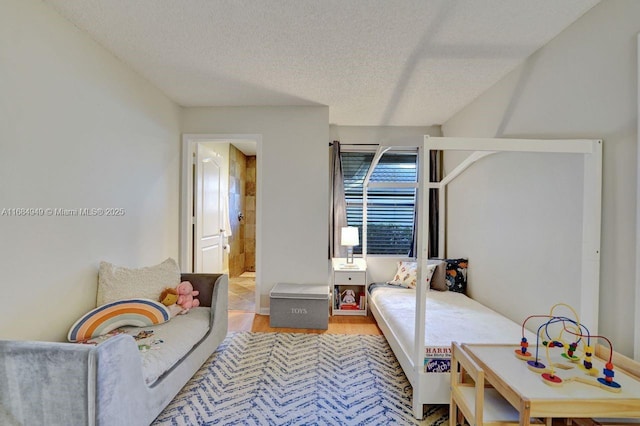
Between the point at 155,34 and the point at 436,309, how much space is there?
3.07m

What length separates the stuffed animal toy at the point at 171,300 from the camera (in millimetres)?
2326

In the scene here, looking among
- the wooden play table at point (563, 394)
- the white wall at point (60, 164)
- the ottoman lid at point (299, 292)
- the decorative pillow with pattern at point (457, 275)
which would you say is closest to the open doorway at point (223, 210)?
the ottoman lid at point (299, 292)

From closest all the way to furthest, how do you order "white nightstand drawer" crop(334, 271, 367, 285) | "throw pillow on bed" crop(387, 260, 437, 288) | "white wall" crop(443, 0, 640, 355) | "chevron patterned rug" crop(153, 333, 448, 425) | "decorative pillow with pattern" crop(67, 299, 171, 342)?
"white wall" crop(443, 0, 640, 355)
"chevron patterned rug" crop(153, 333, 448, 425)
"decorative pillow with pattern" crop(67, 299, 171, 342)
"throw pillow on bed" crop(387, 260, 437, 288)
"white nightstand drawer" crop(334, 271, 367, 285)

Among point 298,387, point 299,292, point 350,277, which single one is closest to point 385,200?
point 350,277

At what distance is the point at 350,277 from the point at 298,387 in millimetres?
1542

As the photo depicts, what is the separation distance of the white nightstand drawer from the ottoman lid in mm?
194

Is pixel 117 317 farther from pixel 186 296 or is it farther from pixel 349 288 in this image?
pixel 349 288

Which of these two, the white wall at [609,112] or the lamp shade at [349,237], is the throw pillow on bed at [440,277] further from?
the white wall at [609,112]

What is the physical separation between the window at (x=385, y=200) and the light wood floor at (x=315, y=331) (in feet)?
3.51

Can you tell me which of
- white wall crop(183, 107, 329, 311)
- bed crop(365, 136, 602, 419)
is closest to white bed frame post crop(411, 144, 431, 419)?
bed crop(365, 136, 602, 419)

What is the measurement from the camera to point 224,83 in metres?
2.86

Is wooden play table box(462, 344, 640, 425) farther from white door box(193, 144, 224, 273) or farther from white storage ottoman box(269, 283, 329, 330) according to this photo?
white door box(193, 144, 224, 273)

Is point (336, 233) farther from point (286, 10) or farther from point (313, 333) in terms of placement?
point (286, 10)

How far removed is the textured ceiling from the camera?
179cm
